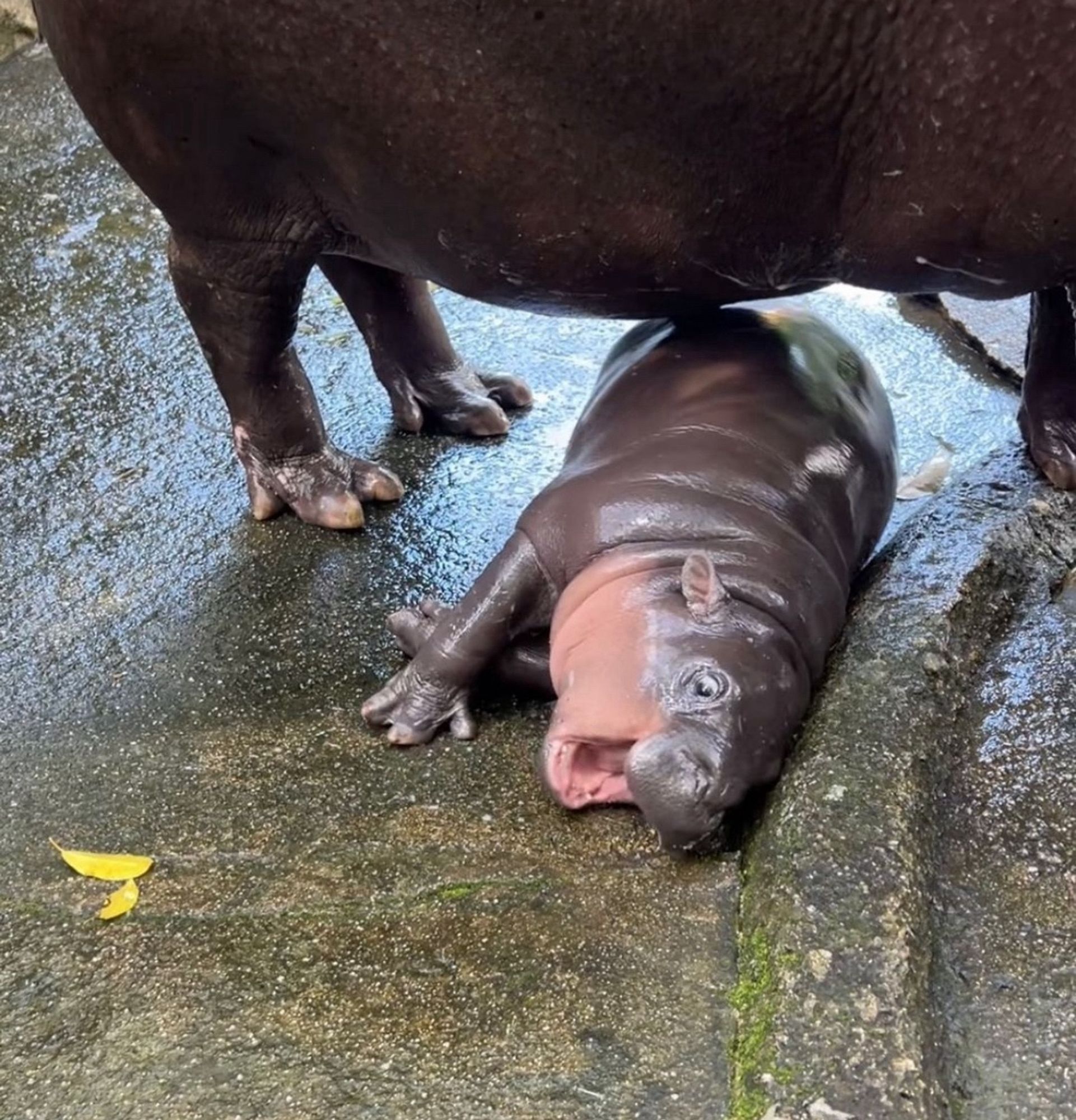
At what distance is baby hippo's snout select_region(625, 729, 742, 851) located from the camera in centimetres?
190

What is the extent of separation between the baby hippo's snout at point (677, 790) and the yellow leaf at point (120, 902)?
2.53 ft

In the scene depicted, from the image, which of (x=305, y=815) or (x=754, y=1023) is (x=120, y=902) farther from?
(x=754, y=1023)

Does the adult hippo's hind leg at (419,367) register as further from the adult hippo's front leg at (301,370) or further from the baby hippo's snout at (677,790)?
the baby hippo's snout at (677,790)

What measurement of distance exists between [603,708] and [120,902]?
31.1 inches

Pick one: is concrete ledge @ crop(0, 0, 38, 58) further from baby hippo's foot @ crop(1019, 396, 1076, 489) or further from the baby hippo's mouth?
the baby hippo's mouth

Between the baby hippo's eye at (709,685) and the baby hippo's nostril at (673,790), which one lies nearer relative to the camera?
the baby hippo's nostril at (673,790)

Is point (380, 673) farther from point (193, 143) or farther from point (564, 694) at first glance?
point (193, 143)

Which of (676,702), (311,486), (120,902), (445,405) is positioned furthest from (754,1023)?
(445,405)

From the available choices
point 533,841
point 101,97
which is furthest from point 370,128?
point 533,841

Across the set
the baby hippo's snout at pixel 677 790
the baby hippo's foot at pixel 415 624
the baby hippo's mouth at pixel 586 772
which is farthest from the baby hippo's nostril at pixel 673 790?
the baby hippo's foot at pixel 415 624

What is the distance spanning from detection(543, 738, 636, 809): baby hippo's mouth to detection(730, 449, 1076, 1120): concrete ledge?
0.25 metres

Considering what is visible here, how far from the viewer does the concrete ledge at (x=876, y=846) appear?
5.08 ft

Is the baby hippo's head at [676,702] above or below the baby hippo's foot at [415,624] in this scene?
above

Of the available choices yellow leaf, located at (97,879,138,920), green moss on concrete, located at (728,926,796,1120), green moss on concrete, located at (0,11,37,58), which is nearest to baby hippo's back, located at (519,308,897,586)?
green moss on concrete, located at (728,926,796,1120)
